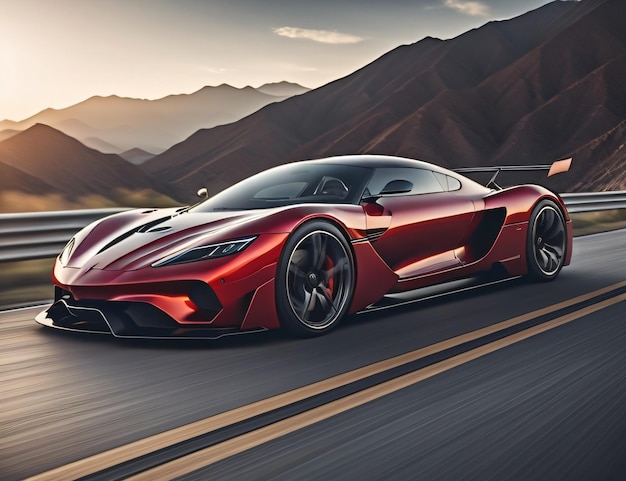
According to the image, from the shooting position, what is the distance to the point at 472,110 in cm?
11312

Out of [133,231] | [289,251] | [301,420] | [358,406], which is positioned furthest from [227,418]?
[133,231]

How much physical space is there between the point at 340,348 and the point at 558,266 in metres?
3.45

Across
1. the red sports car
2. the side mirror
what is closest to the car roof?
the red sports car

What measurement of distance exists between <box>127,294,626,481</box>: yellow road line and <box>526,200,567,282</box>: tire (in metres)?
2.25

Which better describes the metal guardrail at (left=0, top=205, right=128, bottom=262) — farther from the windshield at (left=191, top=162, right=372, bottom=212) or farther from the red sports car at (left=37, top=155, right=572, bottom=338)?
the windshield at (left=191, top=162, right=372, bottom=212)

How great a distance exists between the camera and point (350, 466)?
303cm

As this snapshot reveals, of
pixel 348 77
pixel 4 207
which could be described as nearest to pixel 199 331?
pixel 4 207

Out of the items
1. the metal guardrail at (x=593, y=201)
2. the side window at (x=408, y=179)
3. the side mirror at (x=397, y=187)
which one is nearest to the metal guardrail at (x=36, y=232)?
the side window at (x=408, y=179)

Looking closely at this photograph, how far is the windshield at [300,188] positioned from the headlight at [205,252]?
833 mm

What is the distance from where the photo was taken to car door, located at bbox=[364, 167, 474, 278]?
19.8ft

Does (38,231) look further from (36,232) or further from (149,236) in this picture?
(149,236)

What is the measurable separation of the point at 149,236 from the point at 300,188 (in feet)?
4.78

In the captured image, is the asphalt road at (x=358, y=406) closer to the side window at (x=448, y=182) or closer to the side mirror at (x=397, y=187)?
the side mirror at (x=397, y=187)

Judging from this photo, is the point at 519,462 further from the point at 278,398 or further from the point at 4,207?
the point at 4,207
